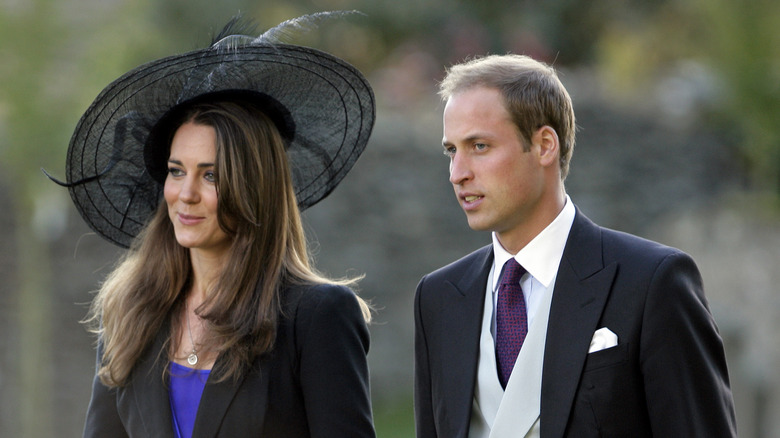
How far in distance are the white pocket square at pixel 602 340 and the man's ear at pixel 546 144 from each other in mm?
490

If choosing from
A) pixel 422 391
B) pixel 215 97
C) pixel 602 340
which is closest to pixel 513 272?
pixel 602 340

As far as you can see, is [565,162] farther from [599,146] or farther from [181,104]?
[599,146]

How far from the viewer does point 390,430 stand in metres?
9.66

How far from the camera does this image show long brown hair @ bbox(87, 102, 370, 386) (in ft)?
10.7

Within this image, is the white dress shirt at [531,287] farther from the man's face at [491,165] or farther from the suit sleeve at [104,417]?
the suit sleeve at [104,417]

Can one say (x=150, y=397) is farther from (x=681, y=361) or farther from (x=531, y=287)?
(x=681, y=361)

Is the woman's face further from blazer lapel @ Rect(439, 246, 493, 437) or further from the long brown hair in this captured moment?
blazer lapel @ Rect(439, 246, 493, 437)

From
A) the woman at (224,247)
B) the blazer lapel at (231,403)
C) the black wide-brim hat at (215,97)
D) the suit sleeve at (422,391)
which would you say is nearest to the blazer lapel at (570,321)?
the suit sleeve at (422,391)

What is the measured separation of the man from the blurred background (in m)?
4.58

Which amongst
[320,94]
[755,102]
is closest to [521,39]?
[755,102]

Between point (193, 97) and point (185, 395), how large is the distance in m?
0.88

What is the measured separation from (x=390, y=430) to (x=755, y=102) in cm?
412

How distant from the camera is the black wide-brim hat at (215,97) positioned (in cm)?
337

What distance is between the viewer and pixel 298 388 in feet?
10.5
